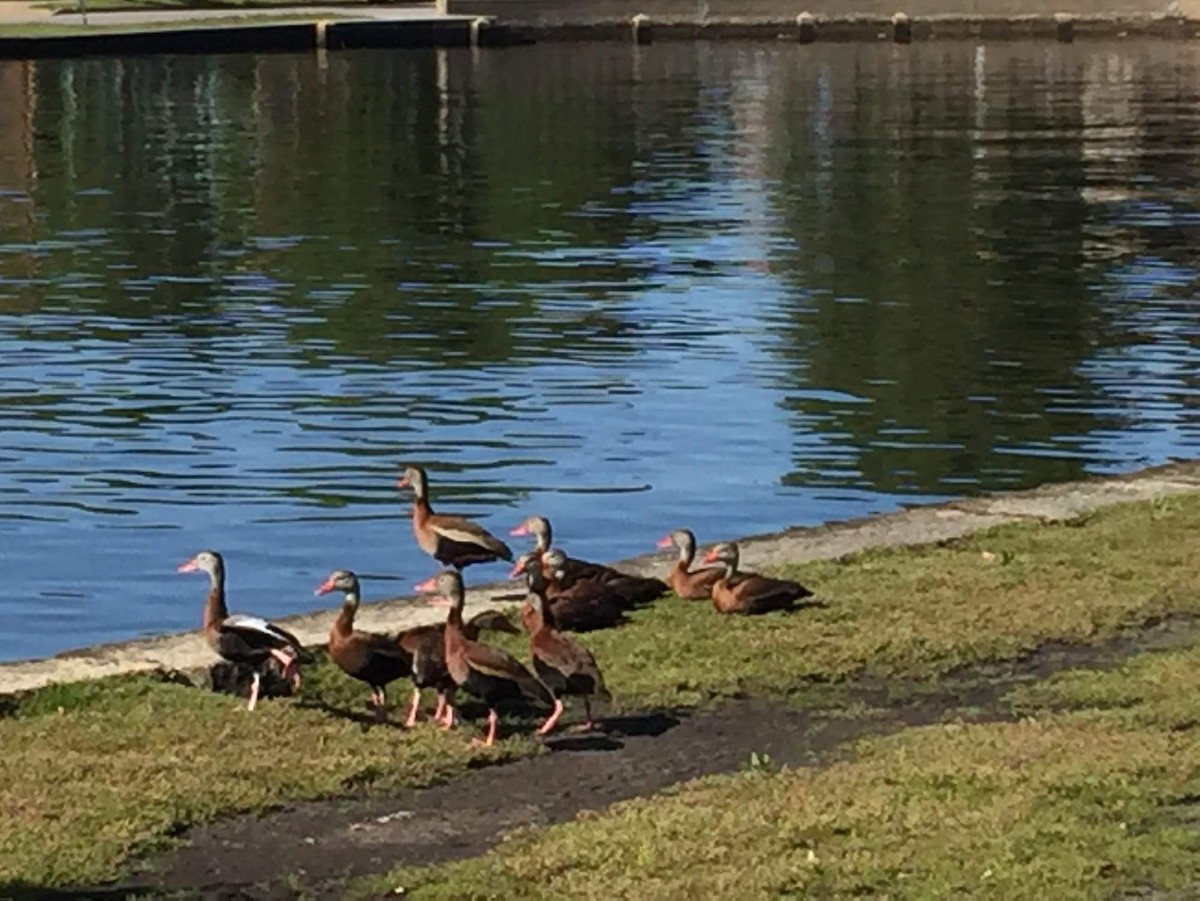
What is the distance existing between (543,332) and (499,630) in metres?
15.6

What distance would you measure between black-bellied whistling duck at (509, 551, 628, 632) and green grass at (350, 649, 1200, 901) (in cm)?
250

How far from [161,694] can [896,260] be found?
79.0ft

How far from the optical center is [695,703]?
11.3 metres

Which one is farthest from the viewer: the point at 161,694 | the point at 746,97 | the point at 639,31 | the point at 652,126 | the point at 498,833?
the point at 639,31

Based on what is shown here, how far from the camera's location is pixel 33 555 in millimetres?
17891

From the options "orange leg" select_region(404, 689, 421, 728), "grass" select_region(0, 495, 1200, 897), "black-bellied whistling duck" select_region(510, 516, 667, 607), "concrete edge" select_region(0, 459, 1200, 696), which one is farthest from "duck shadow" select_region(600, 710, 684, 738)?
"black-bellied whistling duck" select_region(510, 516, 667, 607)

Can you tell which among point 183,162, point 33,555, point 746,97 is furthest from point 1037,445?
point 746,97

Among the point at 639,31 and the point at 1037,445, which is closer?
the point at 1037,445

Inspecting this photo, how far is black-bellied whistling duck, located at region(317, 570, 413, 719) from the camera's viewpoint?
1134 centimetres

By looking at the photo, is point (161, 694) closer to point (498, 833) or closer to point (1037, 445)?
point (498, 833)

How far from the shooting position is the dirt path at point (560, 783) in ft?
30.2

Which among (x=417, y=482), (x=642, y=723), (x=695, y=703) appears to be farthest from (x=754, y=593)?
(x=417, y=482)

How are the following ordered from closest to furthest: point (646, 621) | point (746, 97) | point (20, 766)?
point (20, 766)
point (646, 621)
point (746, 97)

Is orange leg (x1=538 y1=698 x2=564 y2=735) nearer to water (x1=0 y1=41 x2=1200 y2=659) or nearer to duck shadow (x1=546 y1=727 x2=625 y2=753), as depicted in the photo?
duck shadow (x1=546 y1=727 x2=625 y2=753)
